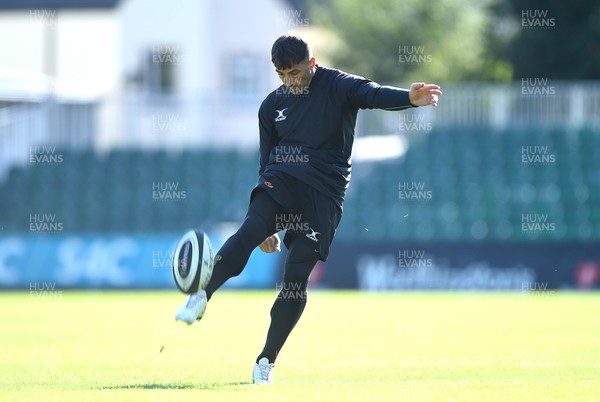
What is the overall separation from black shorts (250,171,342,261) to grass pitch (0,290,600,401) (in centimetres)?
104

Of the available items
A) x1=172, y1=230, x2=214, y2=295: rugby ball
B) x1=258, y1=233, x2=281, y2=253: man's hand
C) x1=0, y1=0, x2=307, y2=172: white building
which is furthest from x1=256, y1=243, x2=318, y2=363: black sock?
x1=0, y1=0, x2=307, y2=172: white building

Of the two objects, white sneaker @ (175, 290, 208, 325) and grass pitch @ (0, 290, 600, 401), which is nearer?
white sneaker @ (175, 290, 208, 325)

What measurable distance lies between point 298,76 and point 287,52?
239 mm

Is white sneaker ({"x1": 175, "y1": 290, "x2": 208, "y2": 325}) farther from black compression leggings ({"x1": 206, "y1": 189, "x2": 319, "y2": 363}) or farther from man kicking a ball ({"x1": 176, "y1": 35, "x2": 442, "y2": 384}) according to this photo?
black compression leggings ({"x1": 206, "y1": 189, "x2": 319, "y2": 363})

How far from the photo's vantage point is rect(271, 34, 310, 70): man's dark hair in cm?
808

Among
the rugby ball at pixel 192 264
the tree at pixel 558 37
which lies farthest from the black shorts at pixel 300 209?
the tree at pixel 558 37

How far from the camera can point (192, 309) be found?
7484mm

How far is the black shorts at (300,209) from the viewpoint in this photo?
8328 mm

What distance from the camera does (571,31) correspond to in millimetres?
35438

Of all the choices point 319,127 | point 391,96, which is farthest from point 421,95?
point 319,127

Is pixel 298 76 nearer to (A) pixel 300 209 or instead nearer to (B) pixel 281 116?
(B) pixel 281 116

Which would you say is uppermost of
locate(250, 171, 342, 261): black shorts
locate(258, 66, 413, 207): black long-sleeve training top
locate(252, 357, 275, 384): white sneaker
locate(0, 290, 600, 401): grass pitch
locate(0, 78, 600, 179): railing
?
locate(0, 78, 600, 179): railing

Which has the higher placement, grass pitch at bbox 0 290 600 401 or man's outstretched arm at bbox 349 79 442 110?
man's outstretched arm at bbox 349 79 442 110

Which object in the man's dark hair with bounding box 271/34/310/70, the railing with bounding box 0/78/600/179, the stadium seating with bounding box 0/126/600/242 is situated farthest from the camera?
the railing with bounding box 0/78/600/179
